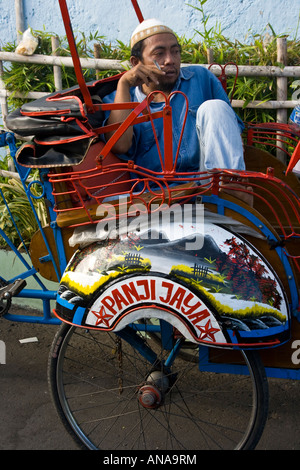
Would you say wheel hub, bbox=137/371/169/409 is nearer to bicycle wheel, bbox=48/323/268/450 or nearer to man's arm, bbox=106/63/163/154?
bicycle wheel, bbox=48/323/268/450

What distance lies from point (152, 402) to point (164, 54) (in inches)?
68.4

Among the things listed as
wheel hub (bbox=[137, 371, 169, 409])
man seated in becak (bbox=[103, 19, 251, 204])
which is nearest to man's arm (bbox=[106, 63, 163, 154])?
man seated in becak (bbox=[103, 19, 251, 204])

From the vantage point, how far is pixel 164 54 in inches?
113

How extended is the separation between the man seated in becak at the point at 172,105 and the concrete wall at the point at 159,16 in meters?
1.30

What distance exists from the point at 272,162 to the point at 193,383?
1.33m

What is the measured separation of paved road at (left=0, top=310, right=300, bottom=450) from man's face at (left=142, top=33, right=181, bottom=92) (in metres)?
1.81

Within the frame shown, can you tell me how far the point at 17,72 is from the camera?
419 cm

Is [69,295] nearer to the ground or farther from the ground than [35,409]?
farther from the ground

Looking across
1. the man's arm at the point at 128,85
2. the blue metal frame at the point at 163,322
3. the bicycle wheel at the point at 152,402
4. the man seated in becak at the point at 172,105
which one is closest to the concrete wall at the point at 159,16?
the man seated in becak at the point at 172,105

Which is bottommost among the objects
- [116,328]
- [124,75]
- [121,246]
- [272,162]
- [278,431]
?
[278,431]

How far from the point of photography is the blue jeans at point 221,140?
7.87 ft

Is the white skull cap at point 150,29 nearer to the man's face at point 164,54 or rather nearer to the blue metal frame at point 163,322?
the man's face at point 164,54
